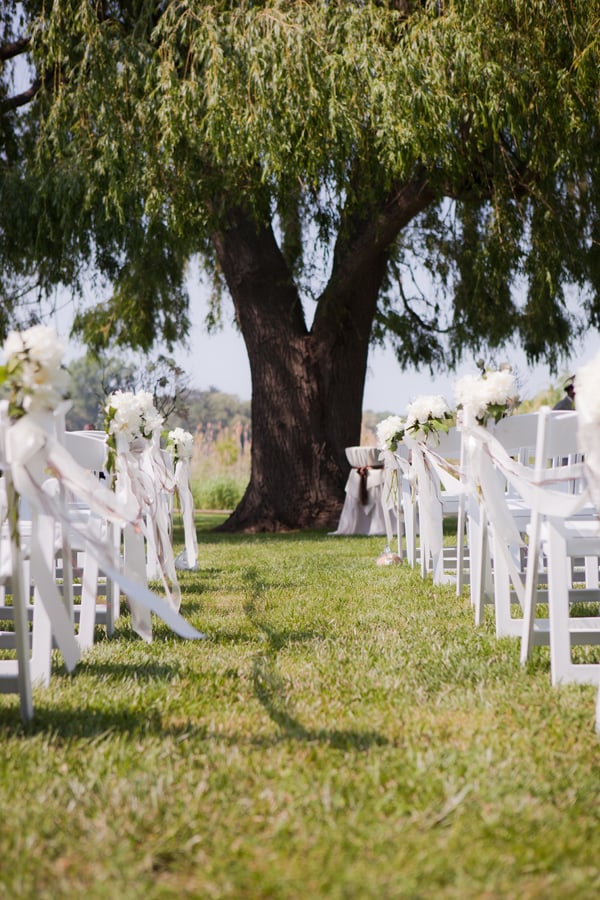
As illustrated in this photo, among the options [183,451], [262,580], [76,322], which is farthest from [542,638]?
[76,322]

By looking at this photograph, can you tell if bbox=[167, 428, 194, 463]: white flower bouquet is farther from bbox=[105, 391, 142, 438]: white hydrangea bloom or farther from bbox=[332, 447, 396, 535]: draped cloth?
bbox=[332, 447, 396, 535]: draped cloth

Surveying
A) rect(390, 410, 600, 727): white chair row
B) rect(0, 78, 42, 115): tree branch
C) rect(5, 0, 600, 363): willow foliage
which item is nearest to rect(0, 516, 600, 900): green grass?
rect(390, 410, 600, 727): white chair row

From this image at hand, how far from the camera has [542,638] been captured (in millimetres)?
3549

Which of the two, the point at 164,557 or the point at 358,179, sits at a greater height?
the point at 358,179

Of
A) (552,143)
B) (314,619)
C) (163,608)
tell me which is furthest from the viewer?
(552,143)

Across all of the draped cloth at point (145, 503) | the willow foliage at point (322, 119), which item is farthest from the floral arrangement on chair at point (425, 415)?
the willow foliage at point (322, 119)

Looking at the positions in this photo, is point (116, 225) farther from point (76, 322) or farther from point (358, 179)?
point (76, 322)

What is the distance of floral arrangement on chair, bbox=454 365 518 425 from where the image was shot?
12.4 ft

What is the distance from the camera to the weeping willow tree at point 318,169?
873 centimetres

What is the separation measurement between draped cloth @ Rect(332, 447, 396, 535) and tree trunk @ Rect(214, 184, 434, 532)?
3.19 feet

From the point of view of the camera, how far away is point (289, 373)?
1295 centimetres

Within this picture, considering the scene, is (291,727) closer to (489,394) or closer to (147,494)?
(489,394)

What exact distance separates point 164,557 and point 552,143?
6.41m

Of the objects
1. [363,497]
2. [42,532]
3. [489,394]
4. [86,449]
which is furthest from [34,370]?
[363,497]
